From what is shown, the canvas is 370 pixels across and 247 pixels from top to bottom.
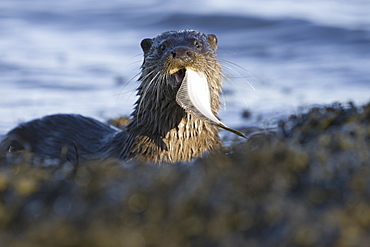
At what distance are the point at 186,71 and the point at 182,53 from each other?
10cm

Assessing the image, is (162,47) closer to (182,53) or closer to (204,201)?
(182,53)

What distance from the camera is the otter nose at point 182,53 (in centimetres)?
404

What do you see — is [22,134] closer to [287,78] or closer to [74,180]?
[74,180]

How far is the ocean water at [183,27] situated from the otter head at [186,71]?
1.71 m

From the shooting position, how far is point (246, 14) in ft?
35.7

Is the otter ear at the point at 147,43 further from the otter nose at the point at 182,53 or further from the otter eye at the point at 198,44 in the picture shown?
the otter nose at the point at 182,53

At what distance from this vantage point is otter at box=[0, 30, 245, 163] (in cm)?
404

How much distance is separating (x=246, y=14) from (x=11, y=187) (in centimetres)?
866

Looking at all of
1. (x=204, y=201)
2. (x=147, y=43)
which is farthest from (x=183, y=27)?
(x=204, y=201)

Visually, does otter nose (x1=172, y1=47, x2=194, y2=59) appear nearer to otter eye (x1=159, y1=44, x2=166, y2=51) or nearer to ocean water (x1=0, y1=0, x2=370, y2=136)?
otter eye (x1=159, y1=44, x2=166, y2=51)

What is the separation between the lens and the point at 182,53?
13.3ft

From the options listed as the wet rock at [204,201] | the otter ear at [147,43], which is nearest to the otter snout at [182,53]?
the otter ear at [147,43]

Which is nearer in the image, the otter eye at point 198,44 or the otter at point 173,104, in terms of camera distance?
the otter at point 173,104

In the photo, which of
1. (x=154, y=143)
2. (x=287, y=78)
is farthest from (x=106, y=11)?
(x=154, y=143)
